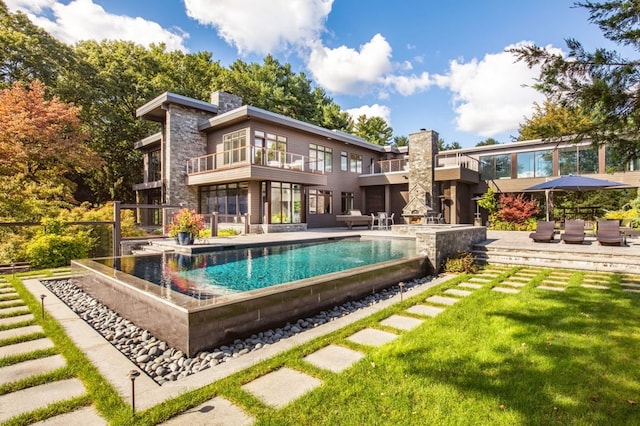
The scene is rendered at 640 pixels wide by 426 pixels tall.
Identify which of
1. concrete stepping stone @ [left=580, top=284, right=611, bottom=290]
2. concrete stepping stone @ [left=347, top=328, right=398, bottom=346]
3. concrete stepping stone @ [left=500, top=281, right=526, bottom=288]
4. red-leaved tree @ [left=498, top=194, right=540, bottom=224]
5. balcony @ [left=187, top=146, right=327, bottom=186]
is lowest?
concrete stepping stone @ [left=347, top=328, right=398, bottom=346]

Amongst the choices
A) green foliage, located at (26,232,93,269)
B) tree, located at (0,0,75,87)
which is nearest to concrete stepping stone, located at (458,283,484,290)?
green foliage, located at (26,232,93,269)

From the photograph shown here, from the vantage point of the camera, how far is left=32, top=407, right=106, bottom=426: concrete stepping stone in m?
2.21

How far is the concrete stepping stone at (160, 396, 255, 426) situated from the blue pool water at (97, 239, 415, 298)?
282cm

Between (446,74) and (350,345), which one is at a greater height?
(446,74)

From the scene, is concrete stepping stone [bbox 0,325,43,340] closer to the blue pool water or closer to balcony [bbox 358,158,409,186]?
the blue pool water

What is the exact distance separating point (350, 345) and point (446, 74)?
2369 centimetres

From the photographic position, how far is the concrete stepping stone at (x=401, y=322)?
4.11 m

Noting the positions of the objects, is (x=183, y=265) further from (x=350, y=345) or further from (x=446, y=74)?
(x=446, y=74)

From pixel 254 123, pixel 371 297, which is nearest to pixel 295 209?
pixel 254 123

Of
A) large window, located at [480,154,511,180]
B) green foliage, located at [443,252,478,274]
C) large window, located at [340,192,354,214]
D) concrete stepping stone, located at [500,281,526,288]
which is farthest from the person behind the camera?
large window, located at [340,192,354,214]

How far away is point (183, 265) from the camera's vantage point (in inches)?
309

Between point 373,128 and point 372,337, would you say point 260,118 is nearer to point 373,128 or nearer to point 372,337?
point 372,337

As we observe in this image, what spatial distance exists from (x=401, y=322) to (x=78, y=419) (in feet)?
11.2

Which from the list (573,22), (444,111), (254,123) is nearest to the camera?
(573,22)
